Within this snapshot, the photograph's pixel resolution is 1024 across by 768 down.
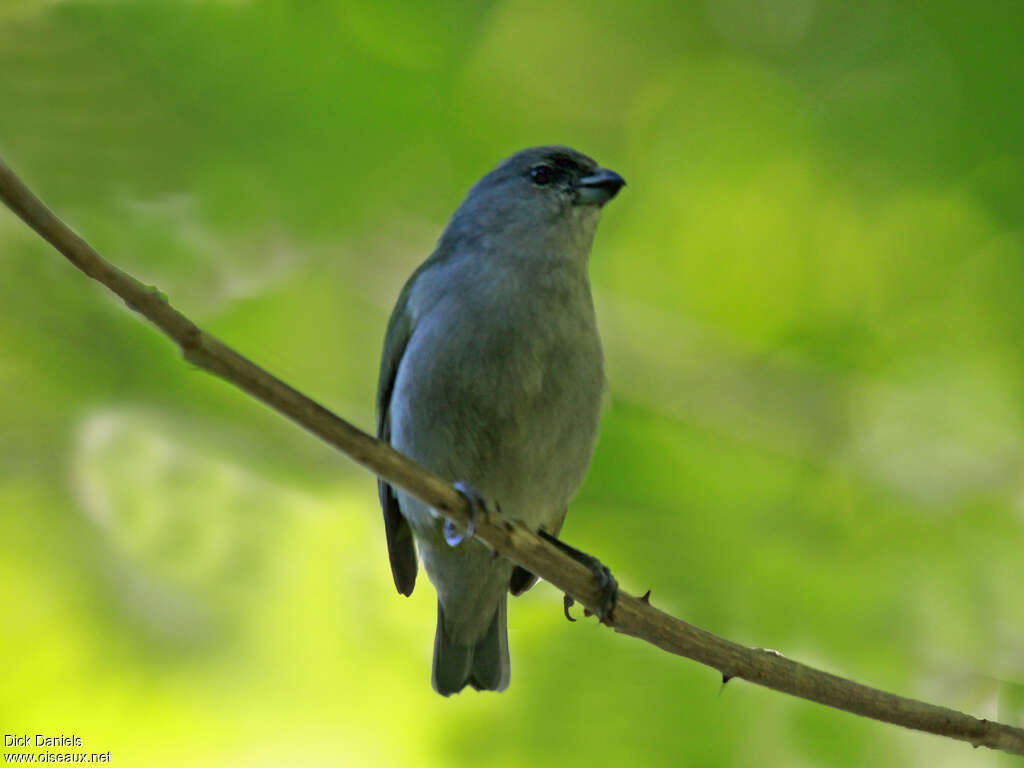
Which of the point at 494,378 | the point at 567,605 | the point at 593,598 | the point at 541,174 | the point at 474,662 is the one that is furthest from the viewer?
the point at 541,174

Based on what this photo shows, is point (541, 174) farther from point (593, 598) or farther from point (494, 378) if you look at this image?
point (593, 598)

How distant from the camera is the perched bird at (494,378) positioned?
397 cm

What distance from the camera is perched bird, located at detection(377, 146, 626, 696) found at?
3967 millimetres

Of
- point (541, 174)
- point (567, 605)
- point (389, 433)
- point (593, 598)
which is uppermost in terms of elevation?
point (541, 174)

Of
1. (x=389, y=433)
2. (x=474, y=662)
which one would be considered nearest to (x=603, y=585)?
(x=474, y=662)

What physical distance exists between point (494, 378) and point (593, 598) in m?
0.95

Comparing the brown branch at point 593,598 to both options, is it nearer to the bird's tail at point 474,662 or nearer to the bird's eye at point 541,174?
the bird's tail at point 474,662

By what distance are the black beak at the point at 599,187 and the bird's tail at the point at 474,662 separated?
Result: 5.96 feet

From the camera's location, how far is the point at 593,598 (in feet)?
11.1

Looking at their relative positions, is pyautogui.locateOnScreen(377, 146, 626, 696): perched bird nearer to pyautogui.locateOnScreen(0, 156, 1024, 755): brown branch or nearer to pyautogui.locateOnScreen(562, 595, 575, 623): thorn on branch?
pyautogui.locateOnScreen(562, 595, 575, 623): thorn on branch

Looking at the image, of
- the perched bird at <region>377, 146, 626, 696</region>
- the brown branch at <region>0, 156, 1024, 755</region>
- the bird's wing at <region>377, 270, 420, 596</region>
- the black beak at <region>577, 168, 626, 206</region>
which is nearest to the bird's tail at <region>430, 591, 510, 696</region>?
the perched bird at <region>377, 146, 626, 696</region>

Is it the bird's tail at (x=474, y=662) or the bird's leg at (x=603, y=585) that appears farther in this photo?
the bird's tail at (x=474, y=662)

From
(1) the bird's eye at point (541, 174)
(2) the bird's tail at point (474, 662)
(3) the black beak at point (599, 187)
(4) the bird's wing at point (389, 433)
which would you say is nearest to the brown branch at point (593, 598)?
(2) the bird's tail at point (474, 662)

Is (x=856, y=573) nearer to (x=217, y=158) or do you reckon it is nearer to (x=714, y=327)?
(x=714, y=327)
